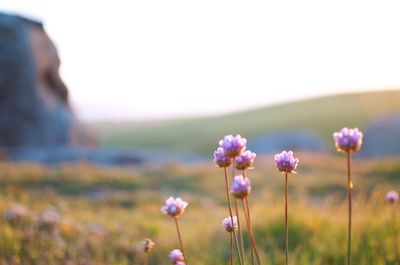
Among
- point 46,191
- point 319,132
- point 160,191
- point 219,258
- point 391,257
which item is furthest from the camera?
point 319,132

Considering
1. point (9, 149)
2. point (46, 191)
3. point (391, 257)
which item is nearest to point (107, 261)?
point (391, 257)

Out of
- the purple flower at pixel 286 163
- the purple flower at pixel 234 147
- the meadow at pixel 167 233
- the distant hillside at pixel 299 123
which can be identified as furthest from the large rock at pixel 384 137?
the purple flower at pixel 234 147

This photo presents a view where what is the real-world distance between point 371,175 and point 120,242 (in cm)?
1236

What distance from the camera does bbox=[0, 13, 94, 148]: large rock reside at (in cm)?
2141

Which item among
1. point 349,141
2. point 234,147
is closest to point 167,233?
point 234,147

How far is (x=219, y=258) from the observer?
4598 millimetres

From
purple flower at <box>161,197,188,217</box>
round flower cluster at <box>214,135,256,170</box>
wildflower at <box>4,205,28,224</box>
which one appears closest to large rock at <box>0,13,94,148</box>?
wildflower at <box>4,205,28,224</box>

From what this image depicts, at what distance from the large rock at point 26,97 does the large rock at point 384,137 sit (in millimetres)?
16136

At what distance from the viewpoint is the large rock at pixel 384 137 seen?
2630cm

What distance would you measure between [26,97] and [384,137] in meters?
18.5

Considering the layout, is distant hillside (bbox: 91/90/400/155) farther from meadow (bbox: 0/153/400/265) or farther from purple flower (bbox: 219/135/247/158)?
purple flower (bbox: 219/135/247/158)

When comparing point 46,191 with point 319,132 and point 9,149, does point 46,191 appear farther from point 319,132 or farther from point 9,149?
point 319,132

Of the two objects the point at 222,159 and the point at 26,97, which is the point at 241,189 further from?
the point at 26,97

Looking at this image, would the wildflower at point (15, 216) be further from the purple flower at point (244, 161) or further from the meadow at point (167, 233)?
the purple flower at point (244, 161)
